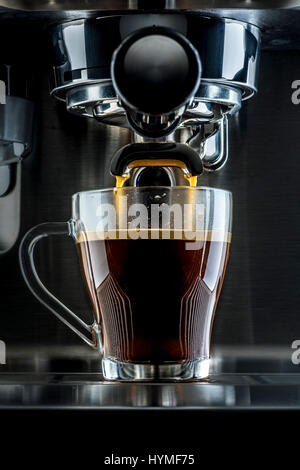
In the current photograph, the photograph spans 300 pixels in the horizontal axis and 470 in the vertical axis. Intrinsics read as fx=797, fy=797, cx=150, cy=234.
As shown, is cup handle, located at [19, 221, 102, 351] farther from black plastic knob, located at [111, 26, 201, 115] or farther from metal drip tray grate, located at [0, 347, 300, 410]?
black plastic knob, located at [111, 26, 201, 115]

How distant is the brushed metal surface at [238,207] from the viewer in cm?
69

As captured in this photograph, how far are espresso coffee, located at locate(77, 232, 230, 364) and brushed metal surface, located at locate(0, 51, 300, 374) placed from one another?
0.09 meters

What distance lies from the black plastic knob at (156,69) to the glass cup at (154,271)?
0.12m

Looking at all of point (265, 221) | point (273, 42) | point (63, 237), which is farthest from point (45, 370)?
point (273, 42)

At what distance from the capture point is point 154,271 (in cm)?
58

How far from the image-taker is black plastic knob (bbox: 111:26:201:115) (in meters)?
0.47

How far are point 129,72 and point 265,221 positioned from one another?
10.4 inches

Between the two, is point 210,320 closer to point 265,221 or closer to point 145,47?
point 265,221

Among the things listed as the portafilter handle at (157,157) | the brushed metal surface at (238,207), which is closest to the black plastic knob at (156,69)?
the portafilter handle at (157,157)

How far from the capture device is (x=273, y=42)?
0.66 meters

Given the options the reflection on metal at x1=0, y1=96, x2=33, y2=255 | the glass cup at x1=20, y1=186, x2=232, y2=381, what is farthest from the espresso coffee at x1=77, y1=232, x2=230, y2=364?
the reflection on metal at x1=0, y1=96, x2=33, y2=255

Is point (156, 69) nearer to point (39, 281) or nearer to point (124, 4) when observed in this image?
A: point (124, 4)

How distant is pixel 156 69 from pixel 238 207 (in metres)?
0.25
